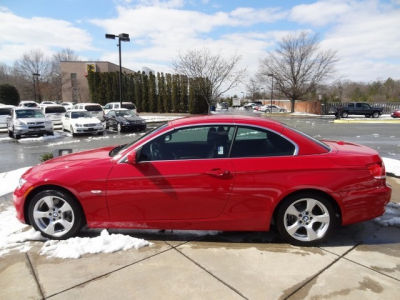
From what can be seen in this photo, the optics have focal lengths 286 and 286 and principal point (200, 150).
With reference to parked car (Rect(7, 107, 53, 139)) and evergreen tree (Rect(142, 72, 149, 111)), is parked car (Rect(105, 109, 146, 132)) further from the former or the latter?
evergreen tree (Rect(142, 72, 149, 111))

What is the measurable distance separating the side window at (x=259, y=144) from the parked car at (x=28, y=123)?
49.0ft

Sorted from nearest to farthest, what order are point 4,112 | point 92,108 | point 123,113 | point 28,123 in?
point 28,123, point 123,113, point 4,112, point 92,108

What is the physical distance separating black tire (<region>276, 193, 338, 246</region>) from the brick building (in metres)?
54.8

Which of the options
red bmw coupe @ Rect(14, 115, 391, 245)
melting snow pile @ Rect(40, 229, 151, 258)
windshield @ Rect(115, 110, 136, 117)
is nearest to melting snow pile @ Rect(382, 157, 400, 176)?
red bmw coupe @ Rect(14, 115, 391, 245)

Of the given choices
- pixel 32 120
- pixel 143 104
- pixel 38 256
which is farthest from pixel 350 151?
pixel 143 104

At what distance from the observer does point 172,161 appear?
3.26m

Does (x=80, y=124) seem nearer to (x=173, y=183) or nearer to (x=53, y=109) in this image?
(x=53, y=109)

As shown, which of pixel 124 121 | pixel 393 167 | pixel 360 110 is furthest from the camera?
pixel 360 110

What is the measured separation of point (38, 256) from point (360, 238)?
12.4 feet

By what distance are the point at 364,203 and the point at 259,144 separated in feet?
4.40

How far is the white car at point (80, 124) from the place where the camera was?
52.3 ft

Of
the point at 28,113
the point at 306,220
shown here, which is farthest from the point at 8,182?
the point at 28,113

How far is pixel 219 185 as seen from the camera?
317 centimetres

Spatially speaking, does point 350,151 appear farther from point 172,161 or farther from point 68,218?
point 68,218
